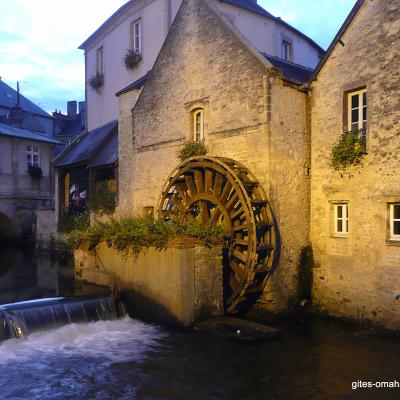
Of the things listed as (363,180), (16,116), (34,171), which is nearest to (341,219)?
(363,180)

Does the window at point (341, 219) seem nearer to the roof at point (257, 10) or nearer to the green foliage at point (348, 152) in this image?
the green foliage at point (348, 152)

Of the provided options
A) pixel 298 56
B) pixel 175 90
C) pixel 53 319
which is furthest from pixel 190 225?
pixel 298 56

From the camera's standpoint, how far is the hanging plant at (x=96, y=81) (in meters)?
20.6

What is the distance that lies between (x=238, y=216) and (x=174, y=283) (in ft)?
7.54

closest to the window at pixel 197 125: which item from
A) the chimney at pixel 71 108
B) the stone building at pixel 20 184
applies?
the stone building at pixel 20 184

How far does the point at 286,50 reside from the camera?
18.3m

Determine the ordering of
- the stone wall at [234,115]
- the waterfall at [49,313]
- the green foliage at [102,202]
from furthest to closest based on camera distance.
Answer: the green foliage at [102,202] → the stone wall at [234,115] → the waterfall at [49,313]

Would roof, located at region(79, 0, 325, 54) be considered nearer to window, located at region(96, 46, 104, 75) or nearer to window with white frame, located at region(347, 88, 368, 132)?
window, located at region(96, 46, 104, 75)

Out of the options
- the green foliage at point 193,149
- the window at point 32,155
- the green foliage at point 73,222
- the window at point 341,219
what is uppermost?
the window at point 32,155

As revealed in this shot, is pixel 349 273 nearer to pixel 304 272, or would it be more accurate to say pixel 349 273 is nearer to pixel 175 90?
pixel 304 272

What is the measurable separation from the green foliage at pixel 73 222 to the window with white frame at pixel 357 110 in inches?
451

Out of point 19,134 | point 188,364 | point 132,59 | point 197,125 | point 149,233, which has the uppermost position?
point 132,59

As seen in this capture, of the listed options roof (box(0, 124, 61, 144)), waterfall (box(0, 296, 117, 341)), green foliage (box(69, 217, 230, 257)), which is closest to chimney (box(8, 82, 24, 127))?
roof (box(0, 124, 61, 144))

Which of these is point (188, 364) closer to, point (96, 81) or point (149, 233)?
point (149, 233)
